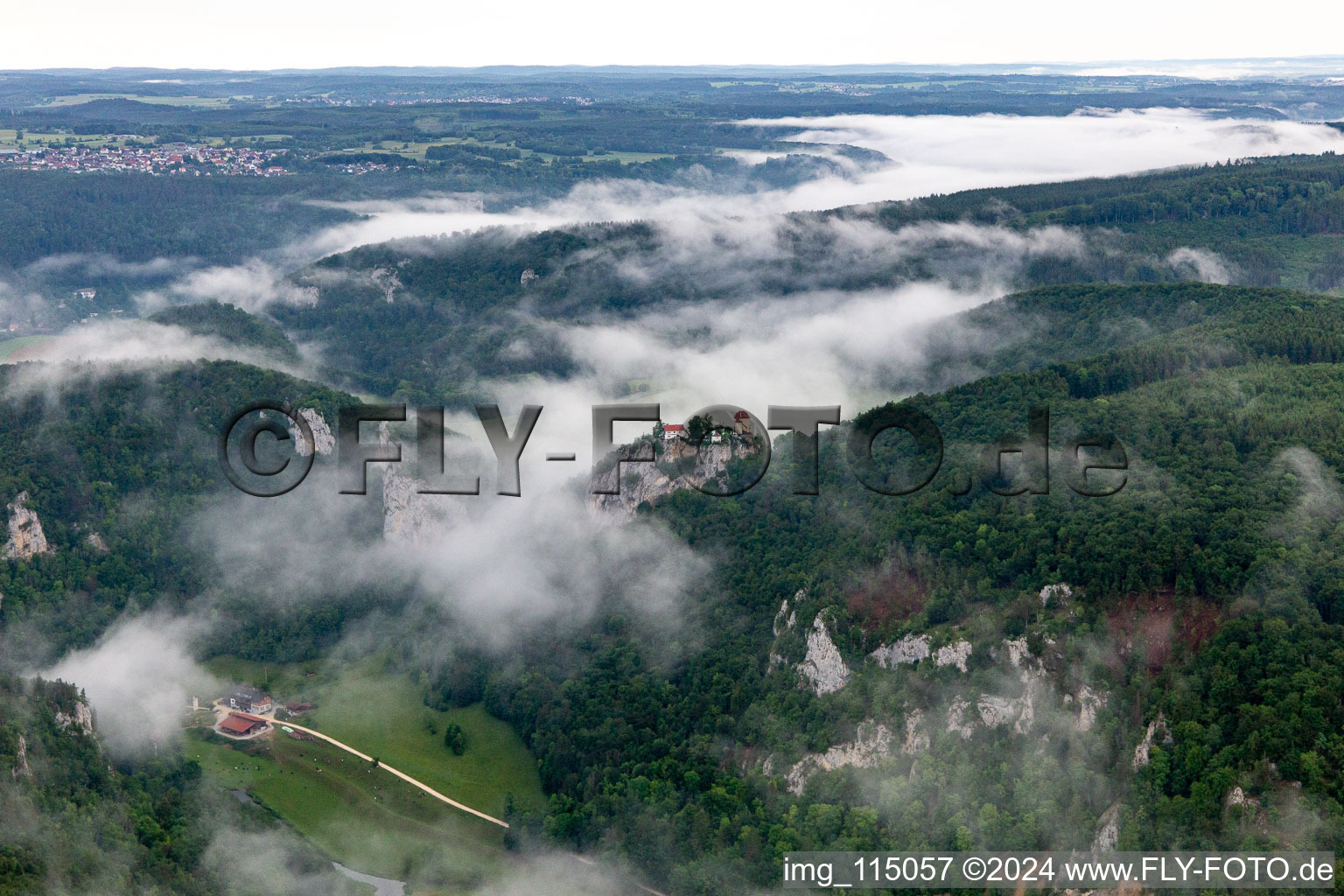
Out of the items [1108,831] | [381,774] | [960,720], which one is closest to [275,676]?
[381,774]

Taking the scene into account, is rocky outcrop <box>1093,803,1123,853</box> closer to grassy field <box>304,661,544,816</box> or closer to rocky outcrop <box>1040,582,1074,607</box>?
rocky outcrop <box>1040,582,1074,607</box>

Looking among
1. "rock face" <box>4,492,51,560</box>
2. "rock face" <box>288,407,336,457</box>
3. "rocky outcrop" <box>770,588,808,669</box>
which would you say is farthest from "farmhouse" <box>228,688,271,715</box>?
"rocky outcrop" <box>770,588,808,669</box>

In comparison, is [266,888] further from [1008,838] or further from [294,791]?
[1008,838]

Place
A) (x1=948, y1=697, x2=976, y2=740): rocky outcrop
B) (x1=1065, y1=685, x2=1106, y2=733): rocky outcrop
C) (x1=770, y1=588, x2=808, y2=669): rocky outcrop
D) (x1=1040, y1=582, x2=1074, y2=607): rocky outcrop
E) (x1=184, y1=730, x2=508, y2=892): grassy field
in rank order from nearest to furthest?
(x1=1065, y1=685, x2=1106, y2=733): rocky outcrop → (x1=948, y1=697, x2=976, y2=740): rocky outcrop → (x1=1040, y1=582, x2=1074, y2=607): rocky outcrop → (x1=184, y1=730, x2=508, y2=892): grassy field → (x1=770, y1=588, x2=808, y2=669): rocky outcrop

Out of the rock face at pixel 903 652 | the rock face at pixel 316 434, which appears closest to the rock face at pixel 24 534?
the rock face at pixel 316 434

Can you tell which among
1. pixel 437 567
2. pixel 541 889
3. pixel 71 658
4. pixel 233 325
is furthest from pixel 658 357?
pixel 541 889
